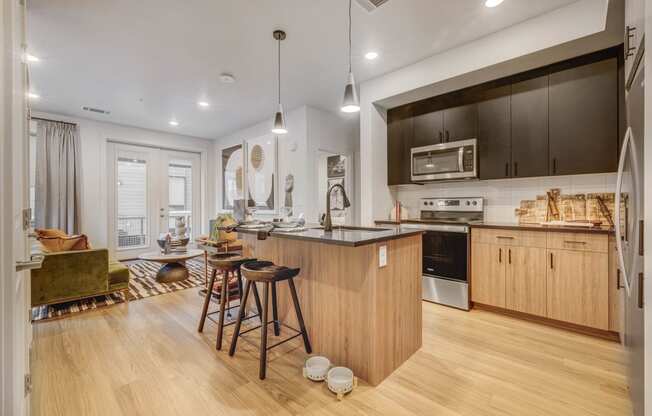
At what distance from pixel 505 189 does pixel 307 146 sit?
2832 millimetres

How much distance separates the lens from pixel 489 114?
10.3 ft

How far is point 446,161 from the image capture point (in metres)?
3.42

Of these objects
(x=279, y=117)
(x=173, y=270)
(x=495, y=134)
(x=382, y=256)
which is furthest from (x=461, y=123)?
(x=173, y=270)

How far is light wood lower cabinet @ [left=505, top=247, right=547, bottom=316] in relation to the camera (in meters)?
2.66

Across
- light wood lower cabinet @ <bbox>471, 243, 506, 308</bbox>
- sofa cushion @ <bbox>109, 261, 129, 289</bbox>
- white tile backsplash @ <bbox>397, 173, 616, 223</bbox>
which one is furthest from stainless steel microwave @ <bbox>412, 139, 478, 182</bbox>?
sofa cushion @ <bbox>109, 261, 129, 289</bbox>

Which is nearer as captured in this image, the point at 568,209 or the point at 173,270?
the point at 568,209

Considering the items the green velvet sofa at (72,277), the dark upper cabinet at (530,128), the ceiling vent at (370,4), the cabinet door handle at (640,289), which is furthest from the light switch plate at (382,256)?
the green velvet sofa at (72,277)

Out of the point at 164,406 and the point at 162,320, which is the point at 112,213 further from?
the point at 164,406

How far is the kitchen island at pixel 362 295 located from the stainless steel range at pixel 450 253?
3.48 feet

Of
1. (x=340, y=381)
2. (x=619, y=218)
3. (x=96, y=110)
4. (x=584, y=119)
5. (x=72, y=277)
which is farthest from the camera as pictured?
(x=96, y=110)

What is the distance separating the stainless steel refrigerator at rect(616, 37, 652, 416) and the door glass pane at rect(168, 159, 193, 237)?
6.82 m

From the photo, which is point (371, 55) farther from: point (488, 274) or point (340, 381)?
point (340, 381)

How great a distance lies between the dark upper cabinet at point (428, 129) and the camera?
3494 millimetres

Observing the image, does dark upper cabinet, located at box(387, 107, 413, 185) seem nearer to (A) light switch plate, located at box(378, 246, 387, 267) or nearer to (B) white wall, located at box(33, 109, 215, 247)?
(A) light switch plate, located at box(378, 246, 387, 267)
